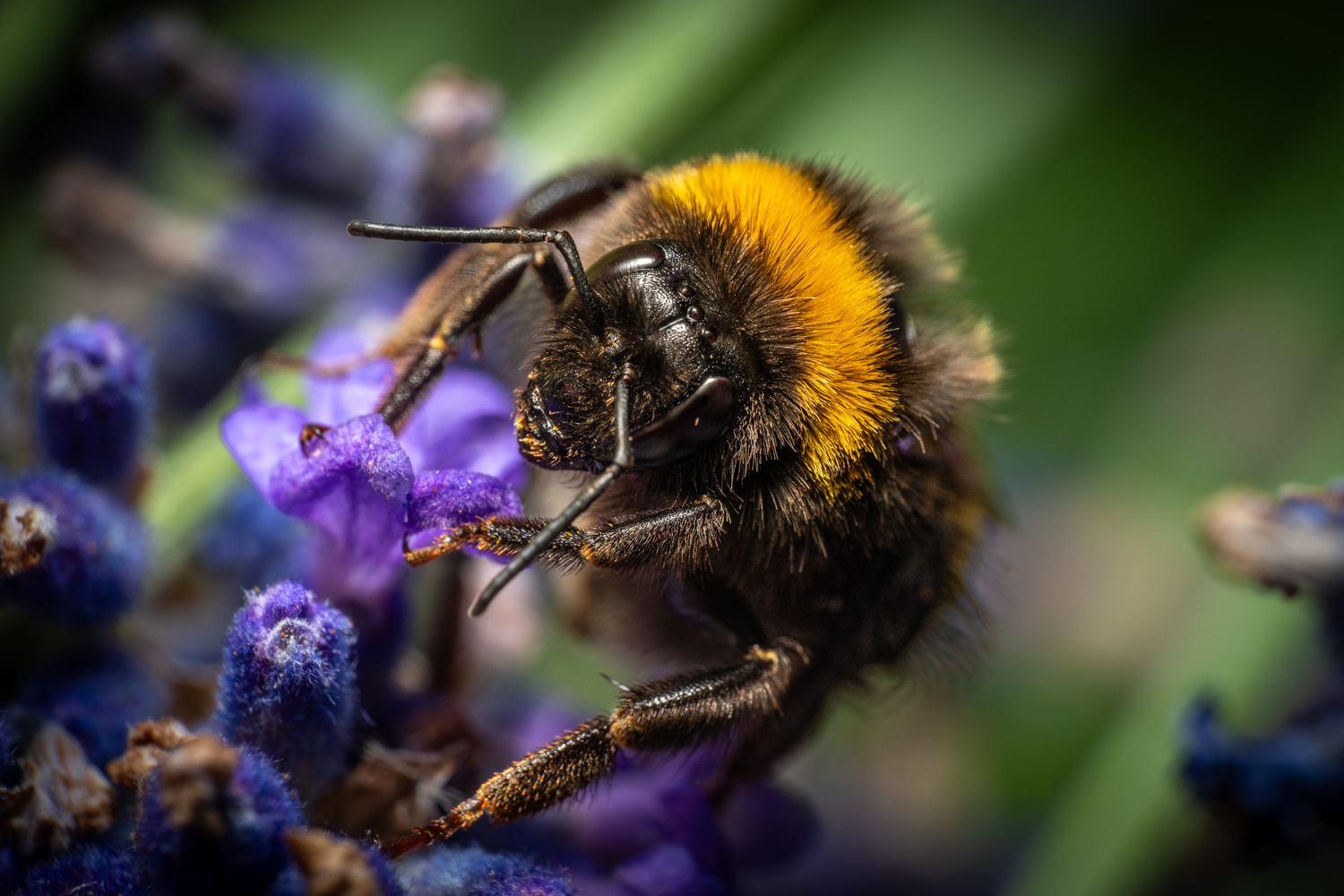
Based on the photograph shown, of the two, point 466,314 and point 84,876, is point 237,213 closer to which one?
point 466,314

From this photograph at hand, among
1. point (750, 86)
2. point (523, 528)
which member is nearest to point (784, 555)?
point (523, 528)

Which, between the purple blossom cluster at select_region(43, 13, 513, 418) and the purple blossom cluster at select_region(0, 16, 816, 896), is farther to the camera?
the purple blossom cluster at select_region(43, 13, 513, 418)

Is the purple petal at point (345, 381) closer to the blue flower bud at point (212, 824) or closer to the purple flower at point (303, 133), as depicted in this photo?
the blue flower bud at point (212, 824)

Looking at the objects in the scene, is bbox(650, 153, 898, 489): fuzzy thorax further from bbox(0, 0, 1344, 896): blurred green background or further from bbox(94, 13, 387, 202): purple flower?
bbox(94, 13, 387, 202): purple flower

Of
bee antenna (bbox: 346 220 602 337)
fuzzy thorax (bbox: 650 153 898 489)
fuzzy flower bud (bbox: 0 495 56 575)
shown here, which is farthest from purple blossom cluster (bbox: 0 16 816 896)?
fuzzy thorax (bbox: 650 153 898 489)

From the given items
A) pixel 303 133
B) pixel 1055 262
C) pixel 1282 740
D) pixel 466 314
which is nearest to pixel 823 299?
pixel 466 314

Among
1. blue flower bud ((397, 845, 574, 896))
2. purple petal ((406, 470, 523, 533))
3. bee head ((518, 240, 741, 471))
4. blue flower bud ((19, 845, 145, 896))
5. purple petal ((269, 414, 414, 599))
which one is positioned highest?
bee head ((518, 240, 741, 471))

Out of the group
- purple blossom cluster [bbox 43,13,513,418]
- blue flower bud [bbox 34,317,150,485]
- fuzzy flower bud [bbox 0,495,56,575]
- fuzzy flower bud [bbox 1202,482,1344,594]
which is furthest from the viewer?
purple blossom cluster [bbox 43,13,513,418]

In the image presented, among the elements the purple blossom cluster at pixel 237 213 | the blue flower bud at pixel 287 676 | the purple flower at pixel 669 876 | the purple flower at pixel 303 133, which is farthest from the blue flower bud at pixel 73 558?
the purple flower at pixel 303 133
